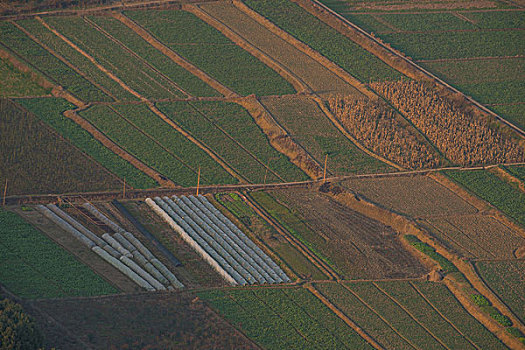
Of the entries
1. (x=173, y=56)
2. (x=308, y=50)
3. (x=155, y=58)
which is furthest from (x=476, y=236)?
(x=155, y=58)

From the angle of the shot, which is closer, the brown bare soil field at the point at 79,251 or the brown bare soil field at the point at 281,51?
the brown bare soil field at the point at 79,251

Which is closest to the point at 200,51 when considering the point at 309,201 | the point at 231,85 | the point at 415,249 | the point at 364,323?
the point at 231,85

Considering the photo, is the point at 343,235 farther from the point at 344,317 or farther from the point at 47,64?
the point at 47,64

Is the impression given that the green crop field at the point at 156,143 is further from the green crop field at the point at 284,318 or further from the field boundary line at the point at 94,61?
the green crop field at the point at 284,318

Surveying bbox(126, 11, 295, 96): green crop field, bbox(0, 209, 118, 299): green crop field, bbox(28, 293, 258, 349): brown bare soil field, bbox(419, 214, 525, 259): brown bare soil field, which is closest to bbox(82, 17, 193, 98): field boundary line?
bbox(126, 11, 295, 96): green crop field

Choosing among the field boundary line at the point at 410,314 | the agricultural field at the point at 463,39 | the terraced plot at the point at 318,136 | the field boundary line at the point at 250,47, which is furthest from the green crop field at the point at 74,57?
the field boundary line at the point at 410,314

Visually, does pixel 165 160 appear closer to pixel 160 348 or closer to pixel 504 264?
pixel 160 348
